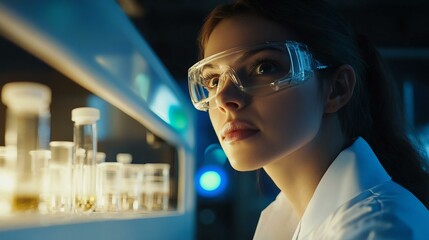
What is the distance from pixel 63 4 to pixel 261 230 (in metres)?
1.10

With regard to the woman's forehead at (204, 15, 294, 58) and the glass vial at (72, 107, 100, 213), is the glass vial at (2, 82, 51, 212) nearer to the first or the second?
the glass vial at (72, 107, 100, 213)

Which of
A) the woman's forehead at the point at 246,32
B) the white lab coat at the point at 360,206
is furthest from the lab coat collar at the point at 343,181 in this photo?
the woman's forehead at the point at 246,32

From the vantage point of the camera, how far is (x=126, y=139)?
86.7 inches

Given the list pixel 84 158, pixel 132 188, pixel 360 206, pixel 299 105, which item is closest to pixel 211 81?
pixel 299 105

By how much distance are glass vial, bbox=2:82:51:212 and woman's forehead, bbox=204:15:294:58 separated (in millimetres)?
526

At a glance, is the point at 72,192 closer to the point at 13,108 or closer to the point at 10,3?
the point at 13,108

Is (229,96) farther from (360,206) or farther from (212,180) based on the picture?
(212,180)

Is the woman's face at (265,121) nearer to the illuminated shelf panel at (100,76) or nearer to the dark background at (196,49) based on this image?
the illuminated shelf panel at (100,76)

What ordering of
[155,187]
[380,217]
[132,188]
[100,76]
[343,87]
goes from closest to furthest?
[380,217]
[100,76]
[343,87]
[132,188]
[155,187]

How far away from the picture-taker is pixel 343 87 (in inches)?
54.6

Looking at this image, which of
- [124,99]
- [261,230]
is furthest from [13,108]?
[261,230]

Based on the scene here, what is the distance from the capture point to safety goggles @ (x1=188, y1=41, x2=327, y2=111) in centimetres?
129

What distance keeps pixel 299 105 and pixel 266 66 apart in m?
0.13

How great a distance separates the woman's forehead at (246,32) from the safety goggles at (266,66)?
0.09 ft
